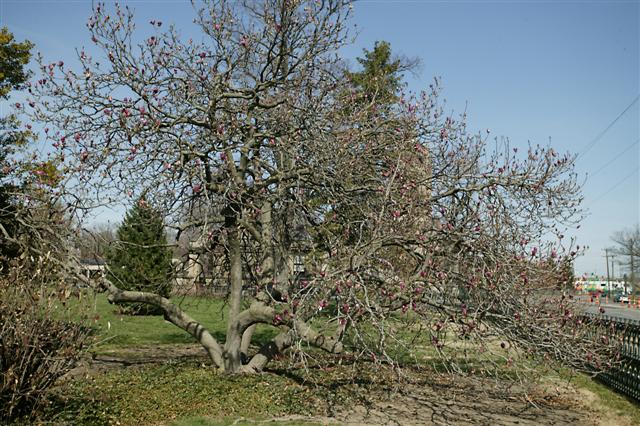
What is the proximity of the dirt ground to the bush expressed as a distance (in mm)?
338

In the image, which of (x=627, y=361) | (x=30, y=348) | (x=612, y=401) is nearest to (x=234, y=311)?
(x=30, y=348)

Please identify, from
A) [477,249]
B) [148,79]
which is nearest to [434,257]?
[477,249]

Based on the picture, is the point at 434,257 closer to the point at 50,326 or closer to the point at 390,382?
the point at 390,382

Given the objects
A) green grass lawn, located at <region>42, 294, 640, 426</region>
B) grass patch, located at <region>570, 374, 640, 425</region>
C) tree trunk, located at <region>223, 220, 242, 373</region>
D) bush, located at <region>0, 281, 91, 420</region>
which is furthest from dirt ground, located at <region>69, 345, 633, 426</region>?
tree trunk, located at <region>223, 220, 242, 373</region>

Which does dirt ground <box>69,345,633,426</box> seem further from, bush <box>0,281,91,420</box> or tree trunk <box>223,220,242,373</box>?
tree trunk <box>223,220,242,373</box>

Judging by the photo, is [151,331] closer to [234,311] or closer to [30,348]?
[234,311]

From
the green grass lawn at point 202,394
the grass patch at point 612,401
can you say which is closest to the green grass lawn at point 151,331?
the green grass lawn at point 202,394

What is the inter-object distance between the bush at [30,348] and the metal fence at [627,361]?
27.8 ft

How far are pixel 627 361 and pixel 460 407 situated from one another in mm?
3677

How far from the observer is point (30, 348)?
5938 mm

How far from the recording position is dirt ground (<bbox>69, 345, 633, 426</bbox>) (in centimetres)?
716

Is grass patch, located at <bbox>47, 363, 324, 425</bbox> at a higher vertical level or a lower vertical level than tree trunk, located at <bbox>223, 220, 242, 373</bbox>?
lower

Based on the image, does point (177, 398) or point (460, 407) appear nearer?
point (177, 398)

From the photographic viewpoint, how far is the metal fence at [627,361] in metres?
9.26
